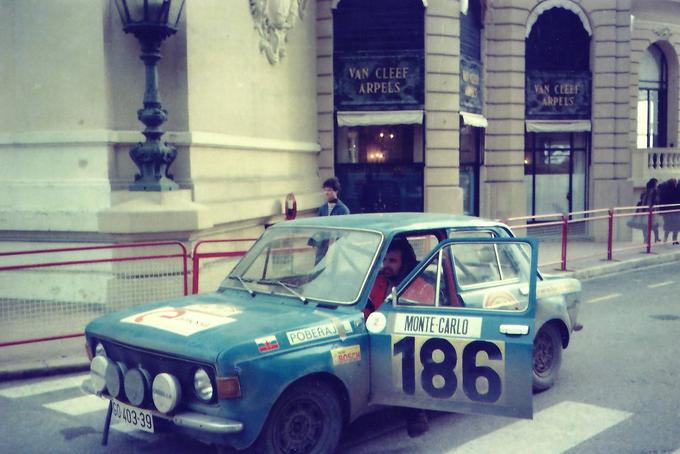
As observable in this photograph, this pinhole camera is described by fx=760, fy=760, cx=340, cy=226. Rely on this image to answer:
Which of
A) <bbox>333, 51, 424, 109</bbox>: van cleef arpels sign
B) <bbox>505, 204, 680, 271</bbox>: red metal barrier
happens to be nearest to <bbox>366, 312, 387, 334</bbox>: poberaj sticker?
<bbox>505, 204, 680, 271</bbox>: red metal barrier

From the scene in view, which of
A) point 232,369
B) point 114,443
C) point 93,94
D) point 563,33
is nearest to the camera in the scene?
point 232,369

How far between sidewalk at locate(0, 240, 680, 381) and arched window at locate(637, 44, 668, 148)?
27.4ft

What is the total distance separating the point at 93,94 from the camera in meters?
11.2

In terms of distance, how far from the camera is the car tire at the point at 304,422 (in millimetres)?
4742

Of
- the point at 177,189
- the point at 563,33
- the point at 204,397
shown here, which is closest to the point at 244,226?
the point at 177,189

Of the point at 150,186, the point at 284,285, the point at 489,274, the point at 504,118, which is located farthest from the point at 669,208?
the point at 284,285

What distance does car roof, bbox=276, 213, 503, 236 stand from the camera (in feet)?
19.1

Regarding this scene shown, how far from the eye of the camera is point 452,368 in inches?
200

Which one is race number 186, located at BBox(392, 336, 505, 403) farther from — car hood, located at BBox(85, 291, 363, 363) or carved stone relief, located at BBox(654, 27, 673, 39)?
carved stone relief, located at BBox(654, 27, 673, 39)

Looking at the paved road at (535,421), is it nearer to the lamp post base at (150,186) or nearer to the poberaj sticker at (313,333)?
the poberaj sticker at (313,333)

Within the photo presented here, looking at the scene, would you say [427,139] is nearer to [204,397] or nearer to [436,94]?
[436,94]

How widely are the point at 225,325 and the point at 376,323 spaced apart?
1041mm

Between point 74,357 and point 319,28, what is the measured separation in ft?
36.0

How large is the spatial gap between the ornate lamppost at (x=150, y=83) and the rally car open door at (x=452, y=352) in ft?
21.5
